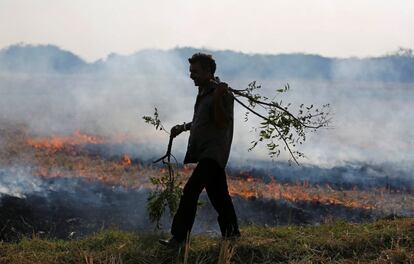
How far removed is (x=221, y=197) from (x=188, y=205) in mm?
434

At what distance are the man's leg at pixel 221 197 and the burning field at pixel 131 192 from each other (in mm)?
3099

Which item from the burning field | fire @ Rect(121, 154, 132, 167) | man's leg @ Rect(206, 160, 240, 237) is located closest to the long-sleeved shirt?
man's leg @ Rect(206, 160, 240, 237)

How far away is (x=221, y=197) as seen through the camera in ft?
19.7

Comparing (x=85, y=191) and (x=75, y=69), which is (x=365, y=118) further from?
(x=75, y=69)

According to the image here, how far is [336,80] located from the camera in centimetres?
6172

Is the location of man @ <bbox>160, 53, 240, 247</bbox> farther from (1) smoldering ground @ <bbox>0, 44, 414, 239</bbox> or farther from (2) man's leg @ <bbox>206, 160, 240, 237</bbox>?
(1) smoldering ground @ <bbox>0, 44, 414, 239</bbox>

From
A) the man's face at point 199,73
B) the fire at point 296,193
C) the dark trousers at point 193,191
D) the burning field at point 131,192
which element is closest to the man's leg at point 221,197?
the dark trousers at point 193,191

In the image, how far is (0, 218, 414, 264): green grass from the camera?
5676mm

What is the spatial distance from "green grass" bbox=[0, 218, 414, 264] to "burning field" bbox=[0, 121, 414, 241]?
7.21 ft

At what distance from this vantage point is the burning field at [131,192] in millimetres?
10438

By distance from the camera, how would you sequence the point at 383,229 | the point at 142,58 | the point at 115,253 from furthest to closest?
1. the point at 142,58
2. the point at 383,229
3. the point at 115,253

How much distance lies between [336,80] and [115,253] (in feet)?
191

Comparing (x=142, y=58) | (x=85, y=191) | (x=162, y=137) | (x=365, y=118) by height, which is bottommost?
(x=85, y=191)

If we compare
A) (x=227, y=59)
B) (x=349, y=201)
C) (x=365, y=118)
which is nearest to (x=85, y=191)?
(x=349, y=201)
